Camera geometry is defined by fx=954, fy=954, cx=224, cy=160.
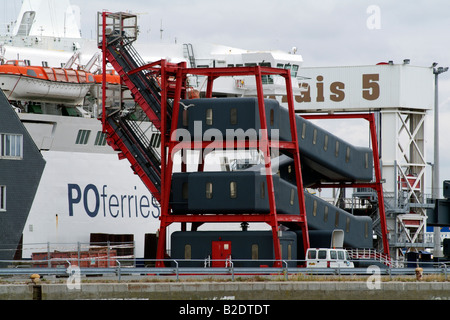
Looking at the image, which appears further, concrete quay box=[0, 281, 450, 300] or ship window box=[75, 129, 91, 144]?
ship window box=[75, 129, 91, 144]

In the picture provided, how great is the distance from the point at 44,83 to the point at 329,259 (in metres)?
24.8

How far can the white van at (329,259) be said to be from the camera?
166 ft

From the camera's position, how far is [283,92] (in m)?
75.6

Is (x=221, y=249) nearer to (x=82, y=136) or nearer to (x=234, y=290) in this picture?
(x=234, y=290)

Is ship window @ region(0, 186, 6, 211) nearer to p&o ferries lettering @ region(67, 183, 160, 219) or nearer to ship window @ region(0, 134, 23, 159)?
ship window @ region(0, 134, 23, 159)

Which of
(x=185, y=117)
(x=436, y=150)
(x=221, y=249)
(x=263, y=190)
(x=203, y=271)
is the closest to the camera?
(x=203, y=271)

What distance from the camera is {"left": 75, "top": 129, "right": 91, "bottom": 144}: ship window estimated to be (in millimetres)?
68375

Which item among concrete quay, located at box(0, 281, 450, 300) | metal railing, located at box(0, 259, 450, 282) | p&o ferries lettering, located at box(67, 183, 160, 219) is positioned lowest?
concrete quay, located at box(0, 281, 450, 300)

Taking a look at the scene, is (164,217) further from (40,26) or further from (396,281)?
(40,26)

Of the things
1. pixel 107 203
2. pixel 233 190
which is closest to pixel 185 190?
pixel 233 190

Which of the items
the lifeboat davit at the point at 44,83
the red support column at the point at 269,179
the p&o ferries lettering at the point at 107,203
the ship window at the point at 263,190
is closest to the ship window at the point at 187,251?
the red support column at the point at 269,179

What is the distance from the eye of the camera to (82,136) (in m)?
68.7

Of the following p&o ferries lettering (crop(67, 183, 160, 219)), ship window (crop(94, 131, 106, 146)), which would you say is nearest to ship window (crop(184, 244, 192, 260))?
p&o ferries lettering (crop(67, 183, 160, 219))

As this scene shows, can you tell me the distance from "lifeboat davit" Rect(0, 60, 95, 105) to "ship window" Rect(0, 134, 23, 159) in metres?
8.39
